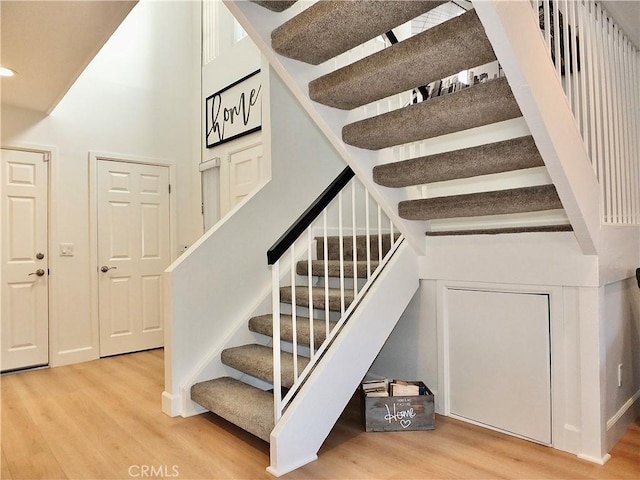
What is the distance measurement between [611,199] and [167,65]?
447 centimetres

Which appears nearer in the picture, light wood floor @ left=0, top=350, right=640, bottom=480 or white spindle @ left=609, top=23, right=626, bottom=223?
light wood floor @ left=0, top=350, right=640, bottom=480

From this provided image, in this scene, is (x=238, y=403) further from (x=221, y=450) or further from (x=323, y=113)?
(x=323, y=113)

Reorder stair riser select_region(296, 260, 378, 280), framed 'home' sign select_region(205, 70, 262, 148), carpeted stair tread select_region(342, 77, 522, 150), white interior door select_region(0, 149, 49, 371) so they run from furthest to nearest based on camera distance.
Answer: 1. framed 'home' sign select_region(205, 70, 262, 148)
2. white interior door select_region(0, 149, 49, 371)
3. stair riser select_region(296, 260, 378, 280)
4. carpeted stair tread select_region(342, 77, 522, 150)

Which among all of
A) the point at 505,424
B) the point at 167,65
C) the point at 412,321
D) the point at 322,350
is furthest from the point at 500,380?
the point at 167,65

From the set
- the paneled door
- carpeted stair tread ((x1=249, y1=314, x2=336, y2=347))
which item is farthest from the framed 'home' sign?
carpeted stair tread ((x1=249, y1=314, x2=336, y2=347))

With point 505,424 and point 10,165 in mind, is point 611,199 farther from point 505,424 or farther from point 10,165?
point 10,165

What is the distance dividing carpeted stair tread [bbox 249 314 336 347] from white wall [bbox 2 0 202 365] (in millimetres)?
2184

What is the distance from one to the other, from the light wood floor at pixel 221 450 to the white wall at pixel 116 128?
1330mm

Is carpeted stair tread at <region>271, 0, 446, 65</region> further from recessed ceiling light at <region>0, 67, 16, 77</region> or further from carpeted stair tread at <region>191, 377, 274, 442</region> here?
recessed ceiling light at <region>0, 67, 16, 77</region>

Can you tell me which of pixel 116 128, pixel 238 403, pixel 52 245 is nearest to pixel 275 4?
pixel 238 403

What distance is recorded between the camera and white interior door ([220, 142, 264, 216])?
4277 millimetres

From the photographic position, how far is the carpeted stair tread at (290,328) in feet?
8.16

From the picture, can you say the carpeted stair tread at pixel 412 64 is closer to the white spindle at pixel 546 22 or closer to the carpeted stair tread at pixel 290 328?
the white spindle at pixel 546 22

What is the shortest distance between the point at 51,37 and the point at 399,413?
3.00 m
